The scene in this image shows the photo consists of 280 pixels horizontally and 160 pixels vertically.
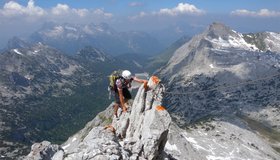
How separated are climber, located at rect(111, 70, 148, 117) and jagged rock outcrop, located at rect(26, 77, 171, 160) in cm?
100

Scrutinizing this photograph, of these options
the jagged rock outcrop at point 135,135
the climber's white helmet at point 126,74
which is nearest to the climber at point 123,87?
the climber's white helmet at point 126,74

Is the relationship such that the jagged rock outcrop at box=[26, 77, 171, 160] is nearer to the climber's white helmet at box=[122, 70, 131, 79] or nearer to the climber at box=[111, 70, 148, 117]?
the climber at box=[111, 70, 148, 117]

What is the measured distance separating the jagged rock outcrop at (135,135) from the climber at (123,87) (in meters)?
1.00

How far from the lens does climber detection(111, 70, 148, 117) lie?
43.2m

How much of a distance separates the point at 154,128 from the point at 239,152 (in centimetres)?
16400

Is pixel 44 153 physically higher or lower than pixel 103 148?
lower

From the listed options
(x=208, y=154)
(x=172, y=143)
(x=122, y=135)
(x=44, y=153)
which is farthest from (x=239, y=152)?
(x=122, y=135)

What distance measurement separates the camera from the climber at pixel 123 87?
142ft

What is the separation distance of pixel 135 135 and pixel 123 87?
5467 millimetres

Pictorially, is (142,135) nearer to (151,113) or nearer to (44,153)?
(151,113)

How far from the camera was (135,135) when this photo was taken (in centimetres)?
4303

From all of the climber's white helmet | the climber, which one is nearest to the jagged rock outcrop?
the climber

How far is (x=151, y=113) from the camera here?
136 feet

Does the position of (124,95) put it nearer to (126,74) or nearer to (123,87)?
(123,87)
